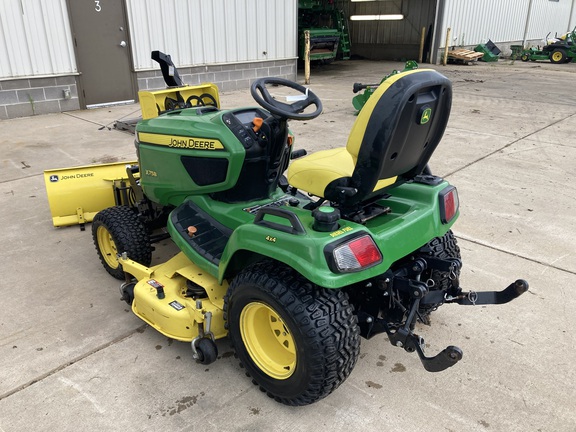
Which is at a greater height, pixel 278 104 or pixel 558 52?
pixel 278 104

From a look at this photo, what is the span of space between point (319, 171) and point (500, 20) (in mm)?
20481

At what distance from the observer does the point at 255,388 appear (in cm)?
230

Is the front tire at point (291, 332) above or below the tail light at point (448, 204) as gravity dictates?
below

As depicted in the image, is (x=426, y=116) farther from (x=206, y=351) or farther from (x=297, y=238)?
(x=206, y=351)

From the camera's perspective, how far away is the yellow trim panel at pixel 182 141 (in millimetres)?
2594

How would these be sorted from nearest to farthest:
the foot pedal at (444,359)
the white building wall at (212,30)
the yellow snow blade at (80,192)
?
1. the foot pedal at (444,359)
2. the yellow snow blade at (80,192)
3. the white building wall at (212,30)

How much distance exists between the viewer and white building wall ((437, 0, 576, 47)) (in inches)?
666

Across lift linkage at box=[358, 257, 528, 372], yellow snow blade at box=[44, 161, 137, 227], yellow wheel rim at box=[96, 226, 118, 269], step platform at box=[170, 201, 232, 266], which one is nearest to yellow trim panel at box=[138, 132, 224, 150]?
step platform at box=[170, 201, 232, 266]

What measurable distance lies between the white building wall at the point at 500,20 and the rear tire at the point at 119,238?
16107 mm

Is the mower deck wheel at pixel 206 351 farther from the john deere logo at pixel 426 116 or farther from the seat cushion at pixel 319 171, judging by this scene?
the john deere logo at pixel 426 116

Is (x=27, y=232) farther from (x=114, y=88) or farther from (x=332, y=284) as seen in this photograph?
(x=114, y=88)

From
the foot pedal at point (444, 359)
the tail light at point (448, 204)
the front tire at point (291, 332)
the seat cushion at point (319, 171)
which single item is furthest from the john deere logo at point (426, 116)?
the foot pedal at point (444, 359)

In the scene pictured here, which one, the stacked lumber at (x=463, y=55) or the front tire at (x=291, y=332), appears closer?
the front tire at (x=291, y=332)

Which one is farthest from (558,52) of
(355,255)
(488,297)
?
(355,255)
